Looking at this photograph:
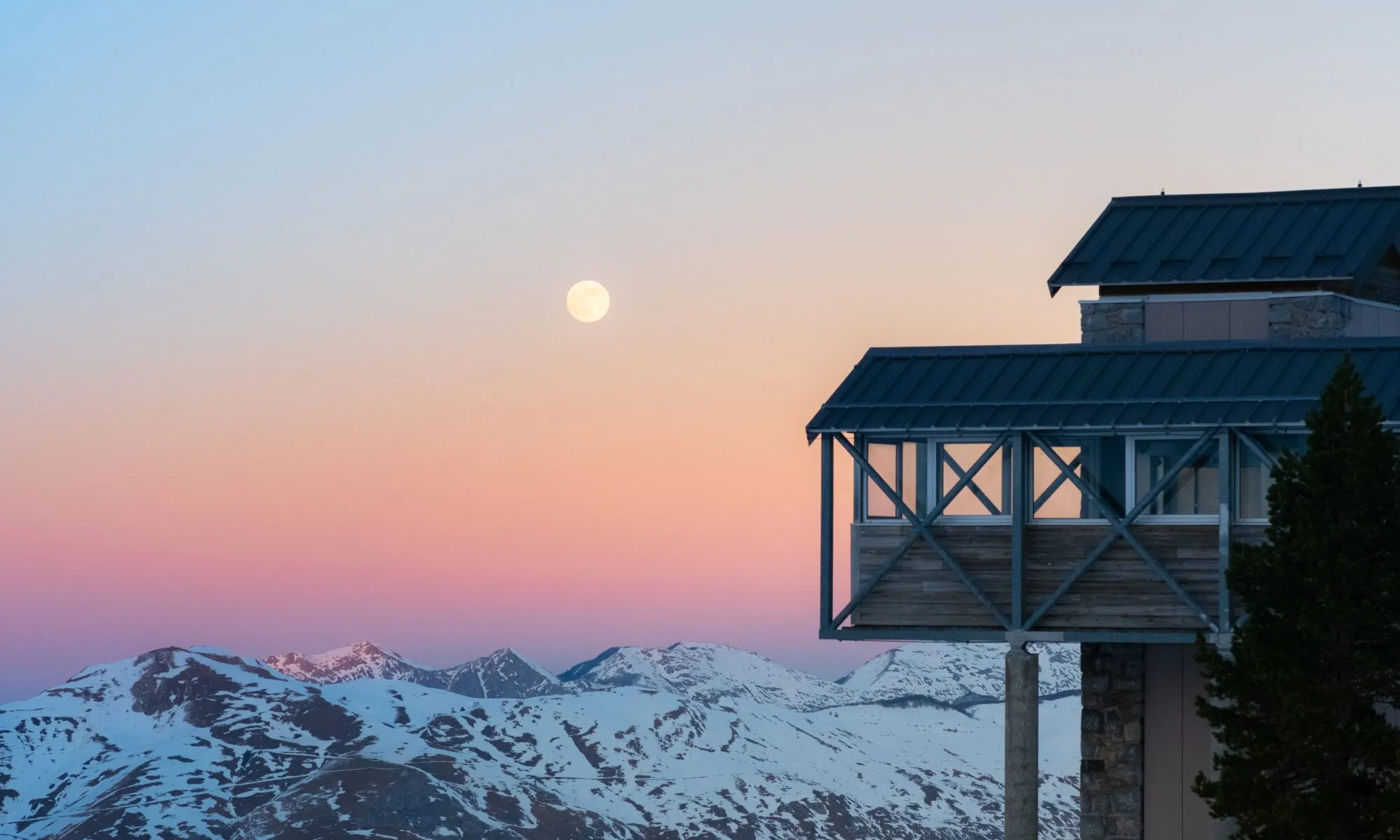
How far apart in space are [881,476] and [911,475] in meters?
0.46

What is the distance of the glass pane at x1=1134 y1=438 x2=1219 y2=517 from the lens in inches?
1207

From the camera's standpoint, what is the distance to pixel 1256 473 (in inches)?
1203

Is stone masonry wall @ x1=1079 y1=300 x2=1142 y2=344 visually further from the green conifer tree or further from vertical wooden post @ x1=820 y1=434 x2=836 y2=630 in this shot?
the green conifer tree

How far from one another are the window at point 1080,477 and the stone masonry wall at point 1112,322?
4508 mm

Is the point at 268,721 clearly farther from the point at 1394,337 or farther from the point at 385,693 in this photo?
the point at 1394,337

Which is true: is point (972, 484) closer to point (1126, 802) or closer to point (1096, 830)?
point (1126, 802)

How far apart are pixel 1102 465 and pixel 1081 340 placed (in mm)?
5549

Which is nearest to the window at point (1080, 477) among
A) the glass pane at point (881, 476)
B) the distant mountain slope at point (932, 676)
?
the glass pane at point (881, 476)

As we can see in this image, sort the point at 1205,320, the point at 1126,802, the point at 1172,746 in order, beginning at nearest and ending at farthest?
the point at 1172,746 < the point at 1126,802 < the point at 1205,320

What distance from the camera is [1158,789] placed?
33.4m

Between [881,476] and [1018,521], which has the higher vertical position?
[881,476]

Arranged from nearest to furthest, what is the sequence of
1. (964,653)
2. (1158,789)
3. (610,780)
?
1. (1158,789)
2. (610,780)
3. (964,653)

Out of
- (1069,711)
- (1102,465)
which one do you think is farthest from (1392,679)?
(1069,711)

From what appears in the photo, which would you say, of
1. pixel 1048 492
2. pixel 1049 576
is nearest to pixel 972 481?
pixel 1048 492
